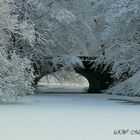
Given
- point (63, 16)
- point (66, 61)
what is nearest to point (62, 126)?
point (63, 16)

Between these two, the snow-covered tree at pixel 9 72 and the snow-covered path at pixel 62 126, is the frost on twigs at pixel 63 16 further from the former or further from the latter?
the snow-covered path at pixel 62 126

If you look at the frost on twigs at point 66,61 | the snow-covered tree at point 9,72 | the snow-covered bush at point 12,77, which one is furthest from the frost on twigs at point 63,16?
the snow-covered bush at point 12,77

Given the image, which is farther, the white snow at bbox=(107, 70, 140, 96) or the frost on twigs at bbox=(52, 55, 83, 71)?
the frost on twigs at bbox=(52, 55, 83, 71)

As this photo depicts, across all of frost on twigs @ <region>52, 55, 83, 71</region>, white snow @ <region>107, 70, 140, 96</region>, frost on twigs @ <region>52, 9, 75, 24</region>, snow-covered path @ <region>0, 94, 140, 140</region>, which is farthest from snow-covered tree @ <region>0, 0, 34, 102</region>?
frost on twigs @ <region>52, 55, 83, 71</region>

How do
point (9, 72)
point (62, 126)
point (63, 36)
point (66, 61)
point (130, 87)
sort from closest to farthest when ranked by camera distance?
point (62, 126), point (9, 72), point (130, 87), point (66, 61), point (63, 36)

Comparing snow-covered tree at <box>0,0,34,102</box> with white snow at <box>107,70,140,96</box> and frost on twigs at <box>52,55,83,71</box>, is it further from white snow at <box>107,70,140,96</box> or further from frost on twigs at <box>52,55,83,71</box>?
frost on twigs at <box>52,55,83,71</box>

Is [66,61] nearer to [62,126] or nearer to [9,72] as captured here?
[9,72]

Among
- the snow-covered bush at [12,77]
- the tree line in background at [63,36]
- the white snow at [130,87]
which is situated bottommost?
the white snow at [130,87]

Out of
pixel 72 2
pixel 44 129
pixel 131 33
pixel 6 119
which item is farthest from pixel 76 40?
pixel 44 129

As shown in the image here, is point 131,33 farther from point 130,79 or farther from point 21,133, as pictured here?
point 21,133

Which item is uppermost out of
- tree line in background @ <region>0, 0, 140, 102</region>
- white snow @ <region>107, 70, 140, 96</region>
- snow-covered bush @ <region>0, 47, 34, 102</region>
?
tree line in background @ <region>0, 0, 140, 102</region>

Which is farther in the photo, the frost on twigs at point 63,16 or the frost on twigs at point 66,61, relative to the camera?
the frost on twigs at point 66,61

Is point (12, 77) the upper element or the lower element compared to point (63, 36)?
lower

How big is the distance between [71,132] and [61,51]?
20250 mm
